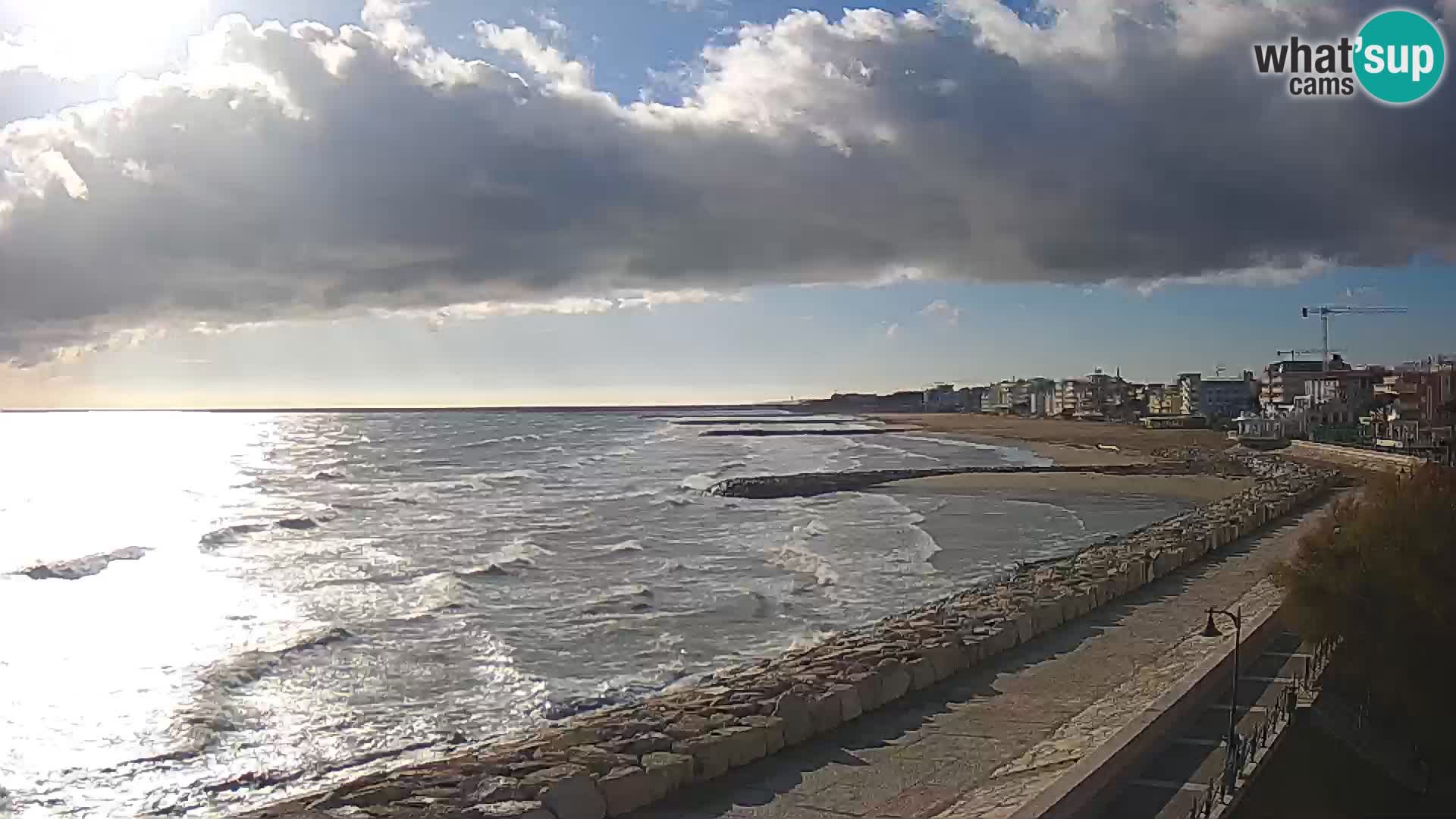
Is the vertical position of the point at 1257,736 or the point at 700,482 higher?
the point at 1257,736

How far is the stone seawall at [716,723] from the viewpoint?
9633 mm

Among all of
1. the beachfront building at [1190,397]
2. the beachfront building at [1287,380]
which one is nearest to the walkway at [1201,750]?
the beachfront building at [1287,380]

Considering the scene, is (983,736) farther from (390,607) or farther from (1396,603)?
(390,607)

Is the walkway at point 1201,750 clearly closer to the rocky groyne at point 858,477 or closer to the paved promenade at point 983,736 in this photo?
the paved promenade at point 983,736

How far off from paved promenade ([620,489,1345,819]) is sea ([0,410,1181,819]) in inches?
161

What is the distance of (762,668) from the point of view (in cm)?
1548

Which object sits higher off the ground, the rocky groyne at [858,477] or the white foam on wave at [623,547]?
the rocky groyne at [858,477]

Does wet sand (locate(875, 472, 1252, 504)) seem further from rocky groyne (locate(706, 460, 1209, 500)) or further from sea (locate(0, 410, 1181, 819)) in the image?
sea (locate(0, 410, 1181, 819))

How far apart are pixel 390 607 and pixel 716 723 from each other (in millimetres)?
12609

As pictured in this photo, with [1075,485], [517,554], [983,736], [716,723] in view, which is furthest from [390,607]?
[1075,485]

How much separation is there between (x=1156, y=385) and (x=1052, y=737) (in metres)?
177

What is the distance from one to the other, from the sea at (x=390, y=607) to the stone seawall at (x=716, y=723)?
4.71 ft

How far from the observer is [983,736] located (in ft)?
37.5

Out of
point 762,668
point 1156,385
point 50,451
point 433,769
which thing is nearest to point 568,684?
point 762,668
